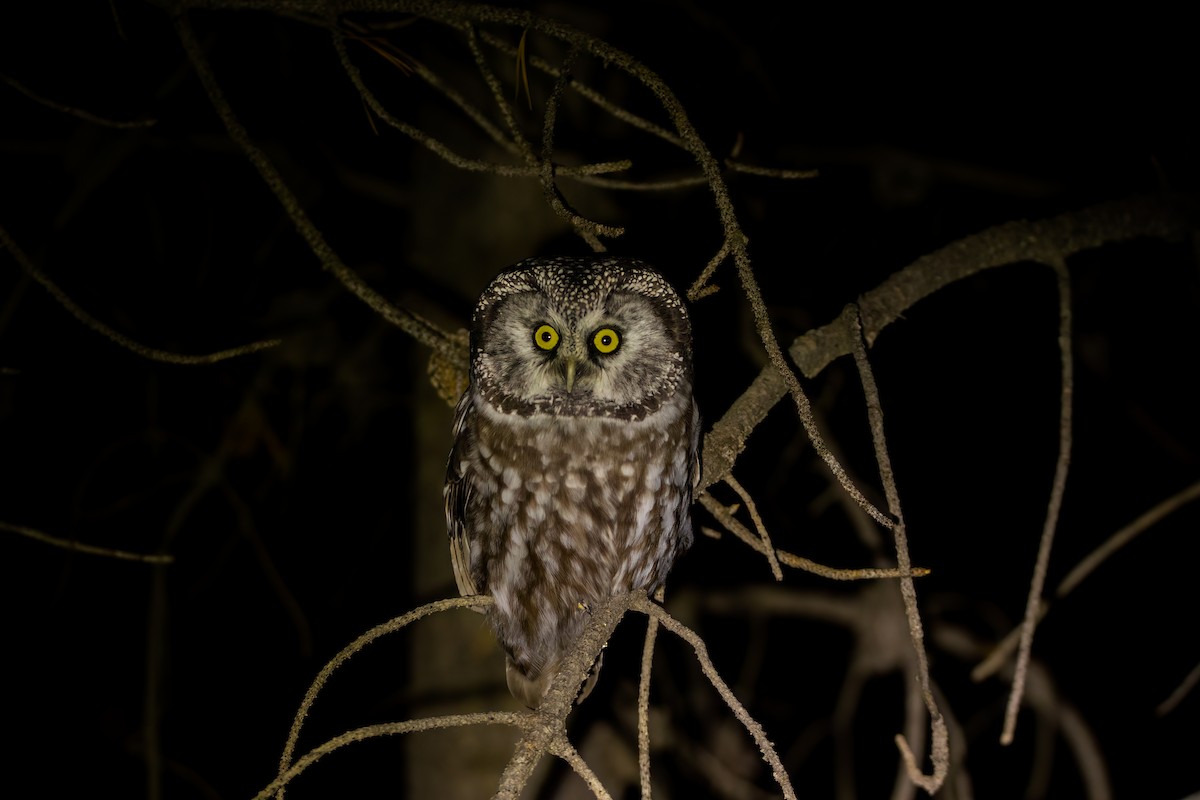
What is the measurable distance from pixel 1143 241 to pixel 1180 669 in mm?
2639

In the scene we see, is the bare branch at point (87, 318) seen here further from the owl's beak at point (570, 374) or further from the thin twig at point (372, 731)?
the thin twig at point (372, 731)

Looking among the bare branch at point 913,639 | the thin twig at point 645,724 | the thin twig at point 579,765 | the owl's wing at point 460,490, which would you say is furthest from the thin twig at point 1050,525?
the owl's wing at point 460,490

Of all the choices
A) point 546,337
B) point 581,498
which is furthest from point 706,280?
point 581,498

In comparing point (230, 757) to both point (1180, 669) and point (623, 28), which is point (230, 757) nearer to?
point (623, 28)

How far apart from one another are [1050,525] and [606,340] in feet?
3.23

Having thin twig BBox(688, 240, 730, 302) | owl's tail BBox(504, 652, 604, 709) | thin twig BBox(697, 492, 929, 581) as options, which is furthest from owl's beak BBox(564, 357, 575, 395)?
owl's tail BBox(504, 652, 604, 709)

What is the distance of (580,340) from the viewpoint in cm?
187

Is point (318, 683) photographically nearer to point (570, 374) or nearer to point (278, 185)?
point (570, 374)

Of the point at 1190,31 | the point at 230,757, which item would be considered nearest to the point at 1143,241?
the point at 1190,31

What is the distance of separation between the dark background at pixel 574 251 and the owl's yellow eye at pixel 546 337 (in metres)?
0.95

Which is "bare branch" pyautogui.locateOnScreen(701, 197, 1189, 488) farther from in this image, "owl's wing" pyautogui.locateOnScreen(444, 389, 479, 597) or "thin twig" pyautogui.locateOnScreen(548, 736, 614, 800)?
"thin twig" pyautogui.locateOnScreen(548, 736, 614, 800)

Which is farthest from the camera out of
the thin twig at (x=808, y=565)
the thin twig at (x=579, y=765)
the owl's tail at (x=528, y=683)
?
the owl's tail at (x=528, y=683)

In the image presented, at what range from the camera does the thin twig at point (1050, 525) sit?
1612 mm

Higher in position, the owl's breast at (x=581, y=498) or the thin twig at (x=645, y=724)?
the owl's breast at (x=581, y=498)
